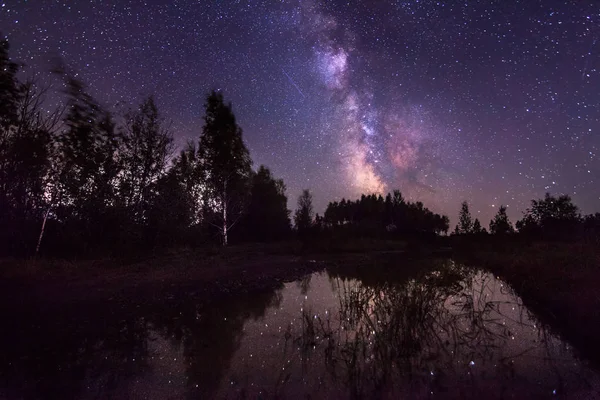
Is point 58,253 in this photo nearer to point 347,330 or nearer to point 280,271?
point 280,271

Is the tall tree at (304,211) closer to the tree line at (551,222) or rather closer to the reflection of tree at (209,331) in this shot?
the tree line at (551,222)

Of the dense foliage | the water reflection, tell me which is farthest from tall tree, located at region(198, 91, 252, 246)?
the dense foliage

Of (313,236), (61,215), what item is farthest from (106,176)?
(313,236)

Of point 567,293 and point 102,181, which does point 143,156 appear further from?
point 567,293

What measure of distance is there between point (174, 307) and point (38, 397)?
20.6 ft

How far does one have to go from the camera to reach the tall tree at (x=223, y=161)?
34.2 m

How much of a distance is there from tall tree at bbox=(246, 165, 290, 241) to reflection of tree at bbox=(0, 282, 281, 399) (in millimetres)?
36593

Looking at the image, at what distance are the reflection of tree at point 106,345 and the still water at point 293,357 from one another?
0.09 feet

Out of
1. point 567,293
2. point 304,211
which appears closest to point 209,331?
point 567,293

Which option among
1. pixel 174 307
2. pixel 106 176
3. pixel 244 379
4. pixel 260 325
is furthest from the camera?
pixel 106 176

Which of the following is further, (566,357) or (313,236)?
(313,236)

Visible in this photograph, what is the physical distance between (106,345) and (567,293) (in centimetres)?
1425

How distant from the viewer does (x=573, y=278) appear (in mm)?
12898

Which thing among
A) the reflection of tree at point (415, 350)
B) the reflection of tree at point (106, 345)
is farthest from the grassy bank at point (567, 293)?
the reflection of tree at point (106, 345)
